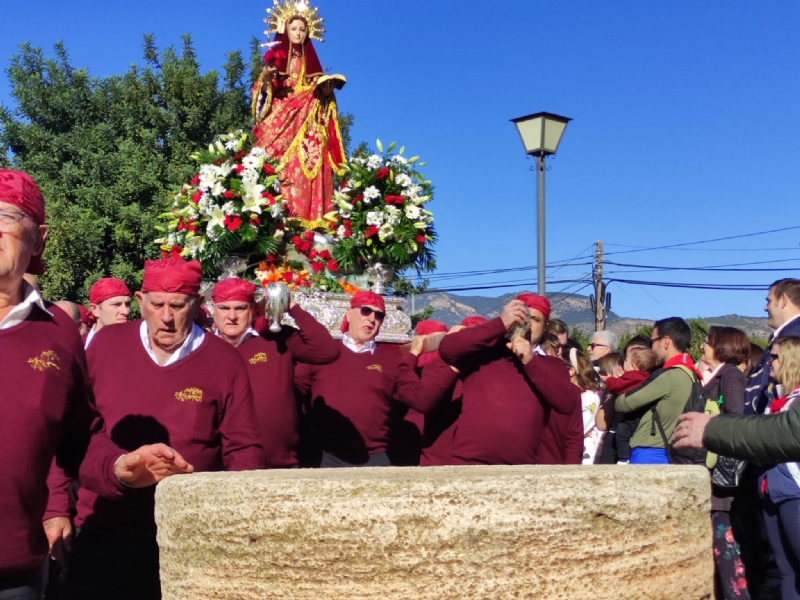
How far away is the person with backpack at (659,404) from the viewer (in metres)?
6.34

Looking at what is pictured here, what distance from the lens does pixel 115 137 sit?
19.2 meters

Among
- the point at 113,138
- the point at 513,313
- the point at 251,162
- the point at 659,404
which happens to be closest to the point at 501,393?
the point at 513,313

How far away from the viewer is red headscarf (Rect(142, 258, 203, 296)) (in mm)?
4137

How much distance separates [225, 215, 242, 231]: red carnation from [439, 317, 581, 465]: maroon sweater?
10.3ft

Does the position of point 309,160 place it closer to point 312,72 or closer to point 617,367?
point 312,72

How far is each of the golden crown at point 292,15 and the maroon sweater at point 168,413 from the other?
7703 mm

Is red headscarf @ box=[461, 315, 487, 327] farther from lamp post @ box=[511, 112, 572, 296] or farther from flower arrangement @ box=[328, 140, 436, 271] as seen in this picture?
lamp post @ box=[511, 112, 572, 296]

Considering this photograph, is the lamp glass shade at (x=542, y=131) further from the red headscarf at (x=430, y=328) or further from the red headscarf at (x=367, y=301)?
the red headscarf at (x=367, y=301)

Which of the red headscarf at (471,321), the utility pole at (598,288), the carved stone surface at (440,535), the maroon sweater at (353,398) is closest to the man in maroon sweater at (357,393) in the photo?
the maroon sweater at (353,398)

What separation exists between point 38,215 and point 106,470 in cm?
83

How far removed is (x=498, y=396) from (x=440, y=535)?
9.40 feet

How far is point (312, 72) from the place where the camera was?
11078 millimetres

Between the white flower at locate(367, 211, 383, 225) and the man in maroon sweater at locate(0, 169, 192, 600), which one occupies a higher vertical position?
the white flower at locate(367, 211, 383, 225)

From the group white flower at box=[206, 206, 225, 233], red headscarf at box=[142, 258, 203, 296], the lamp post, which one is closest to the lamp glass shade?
the lamp post
